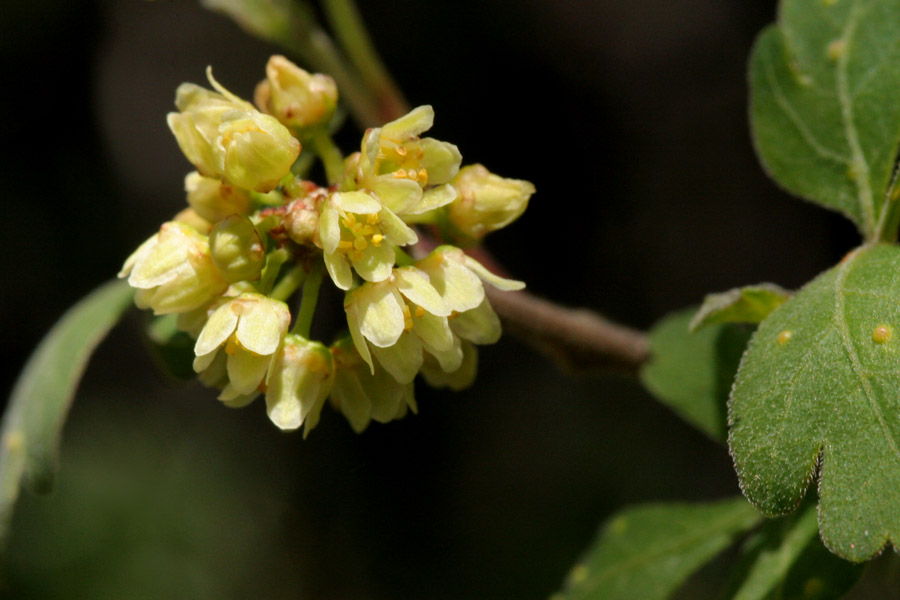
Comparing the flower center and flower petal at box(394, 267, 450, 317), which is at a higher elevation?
the flower center

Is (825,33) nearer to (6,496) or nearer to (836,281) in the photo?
(836,281)

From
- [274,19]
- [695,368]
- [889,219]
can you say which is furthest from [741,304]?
[274,19]

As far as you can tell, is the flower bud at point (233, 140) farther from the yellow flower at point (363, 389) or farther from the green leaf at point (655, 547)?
the green leaf at point (655, 547)

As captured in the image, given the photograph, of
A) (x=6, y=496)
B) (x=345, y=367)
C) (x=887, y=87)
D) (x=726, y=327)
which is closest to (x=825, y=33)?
(x=887, y=87)

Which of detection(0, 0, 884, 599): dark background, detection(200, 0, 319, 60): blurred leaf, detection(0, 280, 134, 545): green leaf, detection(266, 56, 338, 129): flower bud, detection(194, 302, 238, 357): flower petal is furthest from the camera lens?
detection(0, 0, 884, 599): dark background

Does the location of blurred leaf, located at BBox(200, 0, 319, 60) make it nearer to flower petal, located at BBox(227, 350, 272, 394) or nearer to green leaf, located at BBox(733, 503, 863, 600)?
flower petal, located at BBox(227, 350, 272, 394)

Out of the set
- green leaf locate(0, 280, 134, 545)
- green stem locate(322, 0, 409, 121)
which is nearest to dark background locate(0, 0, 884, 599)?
green stem locate(322, 0, 409, 121)

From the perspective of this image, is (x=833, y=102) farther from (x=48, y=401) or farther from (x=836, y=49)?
(x=48, y=401)
